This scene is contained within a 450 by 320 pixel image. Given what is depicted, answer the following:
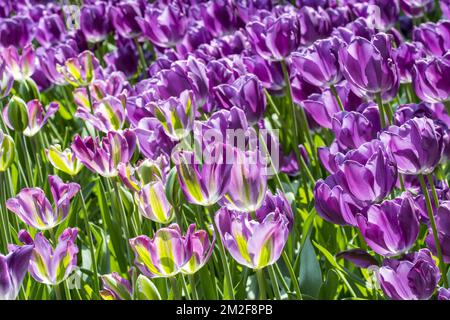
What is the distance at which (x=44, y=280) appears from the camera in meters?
1.52

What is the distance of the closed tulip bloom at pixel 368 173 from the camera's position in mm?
1461

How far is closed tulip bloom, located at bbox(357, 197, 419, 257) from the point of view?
55.6 inches

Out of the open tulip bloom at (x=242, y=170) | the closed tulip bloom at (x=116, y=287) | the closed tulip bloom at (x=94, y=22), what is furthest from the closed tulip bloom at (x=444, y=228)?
the closed tulip bloom at (x=94, y=22)

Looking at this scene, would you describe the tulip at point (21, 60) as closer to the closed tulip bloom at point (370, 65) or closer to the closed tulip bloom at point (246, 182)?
the closed tulip bloom at point (370, 65)

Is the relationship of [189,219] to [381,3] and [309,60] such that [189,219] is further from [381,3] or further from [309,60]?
→ [381,3]

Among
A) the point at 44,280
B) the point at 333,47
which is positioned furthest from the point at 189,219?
the point at 44,280

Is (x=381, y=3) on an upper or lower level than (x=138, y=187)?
lower

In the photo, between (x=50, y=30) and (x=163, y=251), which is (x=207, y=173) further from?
(x=50, y=30)

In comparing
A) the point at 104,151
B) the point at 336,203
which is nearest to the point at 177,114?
the point at 104,151

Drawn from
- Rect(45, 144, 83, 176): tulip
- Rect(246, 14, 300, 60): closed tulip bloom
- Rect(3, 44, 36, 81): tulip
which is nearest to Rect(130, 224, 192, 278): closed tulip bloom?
Rect(45, 144, 83, 176): tulip

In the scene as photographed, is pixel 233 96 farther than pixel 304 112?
No

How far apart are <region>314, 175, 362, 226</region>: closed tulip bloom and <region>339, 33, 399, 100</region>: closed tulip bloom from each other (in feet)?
1.03

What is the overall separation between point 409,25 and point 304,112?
1.57m

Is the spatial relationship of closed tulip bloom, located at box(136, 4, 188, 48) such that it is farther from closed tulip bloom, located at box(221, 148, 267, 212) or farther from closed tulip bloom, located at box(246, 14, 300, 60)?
closed tulip bloom, located at box(221, 148, 267, 212)
